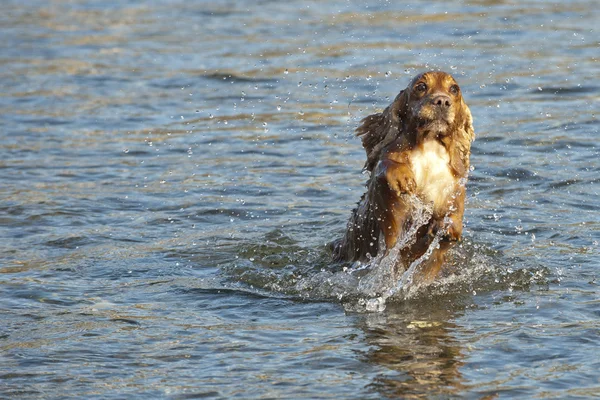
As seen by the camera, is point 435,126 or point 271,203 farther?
point 271,203

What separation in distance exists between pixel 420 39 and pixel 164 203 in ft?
21.3

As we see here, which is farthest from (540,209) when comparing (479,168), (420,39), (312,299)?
(420,39)

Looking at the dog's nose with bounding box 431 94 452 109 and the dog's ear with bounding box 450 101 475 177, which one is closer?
the dog's nose with bounding box 431 94 452 109

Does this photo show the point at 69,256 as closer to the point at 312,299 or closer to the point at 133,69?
the point at 312,299

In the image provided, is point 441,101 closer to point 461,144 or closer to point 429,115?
point 429,115

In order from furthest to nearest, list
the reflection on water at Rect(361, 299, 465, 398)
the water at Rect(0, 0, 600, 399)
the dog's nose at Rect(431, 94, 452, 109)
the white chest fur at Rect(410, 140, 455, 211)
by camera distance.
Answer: the white chest fur at Rect(410, 140, 455, 211), the dog's nose at Rect(431, 94, 452, 109), the water at Rect(0, 0, 600, 399), the reflection on water at Rect(361, 299, 465, 398)

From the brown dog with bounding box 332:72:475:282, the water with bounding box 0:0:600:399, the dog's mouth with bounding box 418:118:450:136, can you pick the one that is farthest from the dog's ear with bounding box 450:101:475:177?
the water with bounding box 0:0:600:399

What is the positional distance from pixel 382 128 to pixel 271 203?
2.92 meters

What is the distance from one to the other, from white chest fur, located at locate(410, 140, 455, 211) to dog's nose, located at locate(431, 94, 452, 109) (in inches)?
10.1

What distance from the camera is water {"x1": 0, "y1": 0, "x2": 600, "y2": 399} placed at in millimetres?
6391

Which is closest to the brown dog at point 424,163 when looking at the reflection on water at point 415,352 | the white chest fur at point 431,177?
the white chest fur at point 431,177

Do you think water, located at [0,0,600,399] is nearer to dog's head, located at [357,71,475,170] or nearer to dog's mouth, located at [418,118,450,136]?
dog's head, located at [357,71,475,170]

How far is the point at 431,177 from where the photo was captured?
7.04 meters

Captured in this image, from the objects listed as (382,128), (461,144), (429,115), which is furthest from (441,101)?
(382,128)
